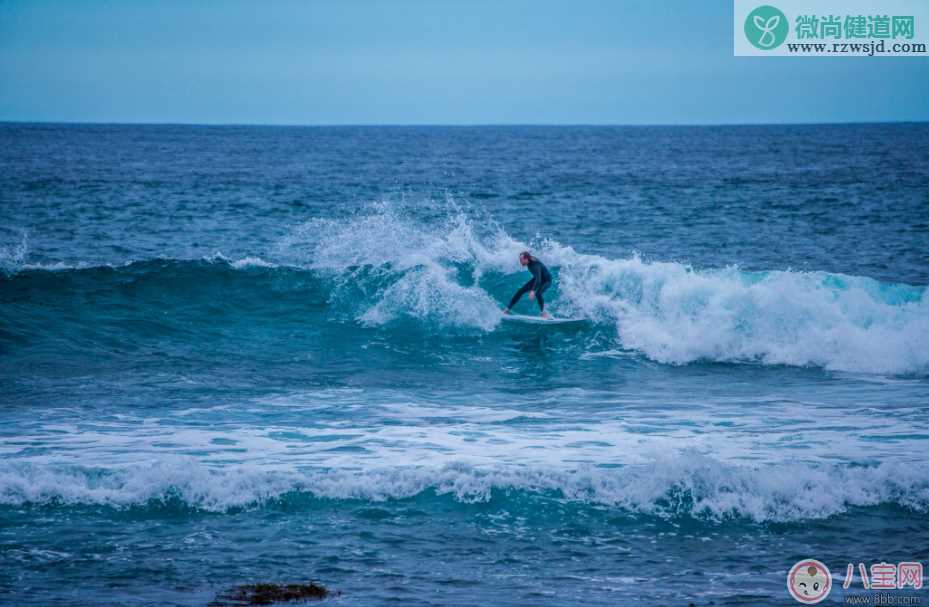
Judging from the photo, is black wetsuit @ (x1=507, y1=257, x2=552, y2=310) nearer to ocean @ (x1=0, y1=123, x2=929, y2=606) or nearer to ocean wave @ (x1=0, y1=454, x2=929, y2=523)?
ocean @ (x1=0, y1=123, x2=929, y2=606)

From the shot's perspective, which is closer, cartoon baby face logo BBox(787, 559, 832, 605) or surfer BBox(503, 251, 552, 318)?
cartoon baby face logo BBox(787, 559, 832, 605)

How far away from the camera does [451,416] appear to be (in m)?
11.8

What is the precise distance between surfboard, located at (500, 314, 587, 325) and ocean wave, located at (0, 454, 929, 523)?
8.24 m

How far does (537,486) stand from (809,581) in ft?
8.80

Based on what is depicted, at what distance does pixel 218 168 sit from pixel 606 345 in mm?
47585

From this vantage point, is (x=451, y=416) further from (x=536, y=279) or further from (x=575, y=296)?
(x=575, y=296)

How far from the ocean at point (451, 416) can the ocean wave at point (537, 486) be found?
28mm

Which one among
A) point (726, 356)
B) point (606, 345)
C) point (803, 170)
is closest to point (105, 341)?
point (606, 345)

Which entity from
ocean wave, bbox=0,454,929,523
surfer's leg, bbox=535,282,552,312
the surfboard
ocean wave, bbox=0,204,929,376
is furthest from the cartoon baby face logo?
the surfboard

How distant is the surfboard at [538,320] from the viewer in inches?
685

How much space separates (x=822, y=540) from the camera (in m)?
7.89

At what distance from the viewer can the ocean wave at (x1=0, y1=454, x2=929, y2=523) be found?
8539 mm

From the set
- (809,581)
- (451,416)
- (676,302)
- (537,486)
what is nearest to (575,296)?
(676,302)

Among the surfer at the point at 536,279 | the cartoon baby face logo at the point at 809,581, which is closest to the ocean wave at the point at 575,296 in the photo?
the surfer at the point at 536,279
